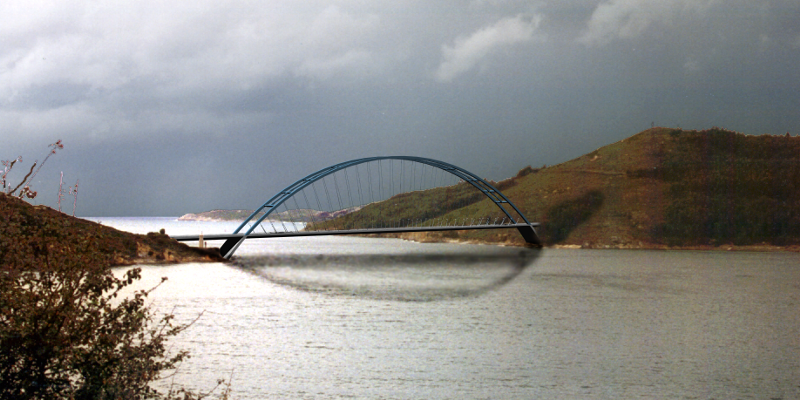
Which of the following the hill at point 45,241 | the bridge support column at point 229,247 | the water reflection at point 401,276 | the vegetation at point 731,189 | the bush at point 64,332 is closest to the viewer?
the bush at point 64,332

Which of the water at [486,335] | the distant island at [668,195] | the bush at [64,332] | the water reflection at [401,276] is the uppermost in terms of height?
the distant island at [668,195]

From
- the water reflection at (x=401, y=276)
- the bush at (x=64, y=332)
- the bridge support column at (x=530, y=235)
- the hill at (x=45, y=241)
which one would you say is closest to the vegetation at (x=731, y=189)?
the bridge support column at (x=530, y=235)

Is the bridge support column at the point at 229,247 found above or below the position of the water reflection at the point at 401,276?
above

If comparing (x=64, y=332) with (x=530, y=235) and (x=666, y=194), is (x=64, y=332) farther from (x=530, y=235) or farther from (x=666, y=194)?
(x=666, y=194)

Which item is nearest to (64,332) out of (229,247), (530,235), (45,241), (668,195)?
(45,241)

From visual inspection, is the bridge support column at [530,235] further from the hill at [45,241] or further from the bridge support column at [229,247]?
the hill at [45,241]

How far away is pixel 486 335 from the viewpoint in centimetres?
2342

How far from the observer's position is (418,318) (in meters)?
27.3

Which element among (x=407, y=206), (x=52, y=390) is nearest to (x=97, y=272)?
(x=52, y=390)

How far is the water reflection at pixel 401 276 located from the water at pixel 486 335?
0.31 meters

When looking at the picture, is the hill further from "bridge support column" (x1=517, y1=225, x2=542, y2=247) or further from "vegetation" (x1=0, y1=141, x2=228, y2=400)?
"bridge support column" (x1=517, y1=225, x2=542, y2=247)

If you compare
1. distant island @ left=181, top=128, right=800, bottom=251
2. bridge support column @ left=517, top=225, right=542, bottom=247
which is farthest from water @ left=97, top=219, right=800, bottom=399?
distant island @ left=181, top=128, right=800, bottom=251

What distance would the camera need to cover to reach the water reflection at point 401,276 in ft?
124

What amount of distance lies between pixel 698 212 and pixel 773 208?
1080cm
